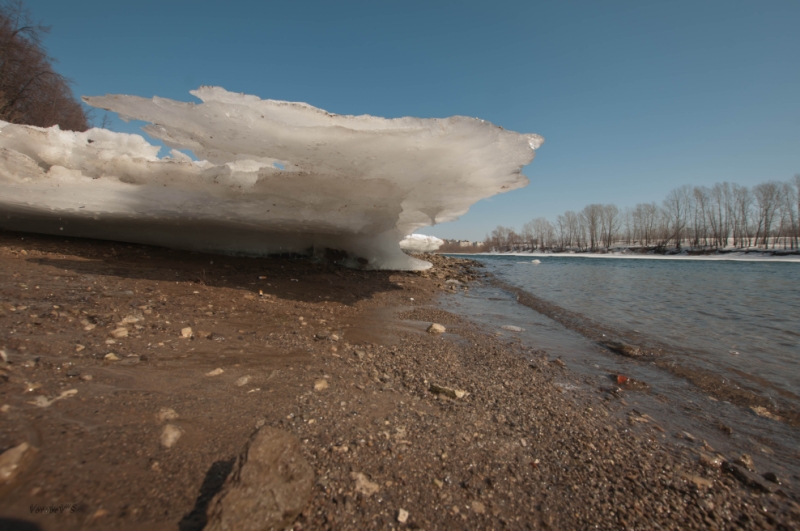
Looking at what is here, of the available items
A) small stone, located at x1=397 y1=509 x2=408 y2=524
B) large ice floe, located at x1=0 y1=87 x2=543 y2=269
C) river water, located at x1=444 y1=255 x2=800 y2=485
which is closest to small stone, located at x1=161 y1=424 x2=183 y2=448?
small stone, located at x1=397 y1=509 x2=408 y2=524

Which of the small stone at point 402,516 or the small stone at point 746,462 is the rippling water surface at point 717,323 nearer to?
the small stone at point 746,462

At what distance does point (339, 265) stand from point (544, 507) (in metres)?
7.58

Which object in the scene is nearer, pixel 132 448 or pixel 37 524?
pixel 37 524

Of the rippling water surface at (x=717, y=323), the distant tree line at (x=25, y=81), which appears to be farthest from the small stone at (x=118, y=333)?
the distant tree line at (x=25, y=81)

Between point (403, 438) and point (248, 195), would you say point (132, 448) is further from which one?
point (248, 195)

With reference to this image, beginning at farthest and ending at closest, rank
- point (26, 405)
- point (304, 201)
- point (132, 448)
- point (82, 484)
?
point (304, 201) → point (26, 405) → point (132, 448) → point (82, 484)

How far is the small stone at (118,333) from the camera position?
8.26ft

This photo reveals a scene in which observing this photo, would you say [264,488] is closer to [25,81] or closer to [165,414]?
[165,414]

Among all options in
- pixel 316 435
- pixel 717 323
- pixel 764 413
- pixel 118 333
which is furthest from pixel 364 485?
pixel 717 323

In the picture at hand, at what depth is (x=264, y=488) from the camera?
116cm

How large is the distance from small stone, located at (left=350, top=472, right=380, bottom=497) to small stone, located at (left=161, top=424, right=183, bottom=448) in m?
0.85

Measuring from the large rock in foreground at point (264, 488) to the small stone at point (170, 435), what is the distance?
0.45m

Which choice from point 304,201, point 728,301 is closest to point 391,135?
point 304,201

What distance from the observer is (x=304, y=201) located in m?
5.40
